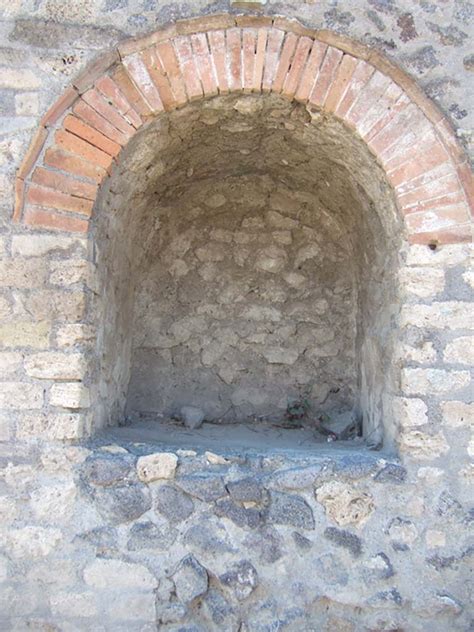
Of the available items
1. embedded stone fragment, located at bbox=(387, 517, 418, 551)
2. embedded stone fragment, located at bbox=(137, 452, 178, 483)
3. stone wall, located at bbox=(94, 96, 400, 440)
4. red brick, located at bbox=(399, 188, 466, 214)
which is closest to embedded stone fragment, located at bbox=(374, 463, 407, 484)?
embedded stone fragment, located at bbox=(387, 517, 418, 551)

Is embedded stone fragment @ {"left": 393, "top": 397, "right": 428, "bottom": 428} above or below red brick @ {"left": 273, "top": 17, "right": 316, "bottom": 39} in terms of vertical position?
below

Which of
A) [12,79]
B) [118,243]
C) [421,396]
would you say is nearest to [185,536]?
[421,396]

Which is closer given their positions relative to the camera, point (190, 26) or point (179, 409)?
point (190, 26)

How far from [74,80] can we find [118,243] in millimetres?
861

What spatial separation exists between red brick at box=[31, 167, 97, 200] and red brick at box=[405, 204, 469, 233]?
1.44 m

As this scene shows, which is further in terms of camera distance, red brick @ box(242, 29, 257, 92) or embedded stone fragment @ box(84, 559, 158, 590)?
red brick @ box(242, 29, 257, 92)

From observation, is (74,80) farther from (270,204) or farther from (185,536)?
(185,536)

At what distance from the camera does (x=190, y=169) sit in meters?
3.62

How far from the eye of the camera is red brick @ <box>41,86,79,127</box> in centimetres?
280

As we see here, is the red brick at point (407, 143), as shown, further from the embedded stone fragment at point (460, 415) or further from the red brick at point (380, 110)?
the embedded stone fragment at point (460, 415)

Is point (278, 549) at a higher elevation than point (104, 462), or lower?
lower

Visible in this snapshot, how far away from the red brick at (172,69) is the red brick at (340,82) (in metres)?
0.66

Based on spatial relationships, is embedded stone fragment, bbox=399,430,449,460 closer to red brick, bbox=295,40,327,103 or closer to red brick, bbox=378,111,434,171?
red brick, bbox=378,111,434,171

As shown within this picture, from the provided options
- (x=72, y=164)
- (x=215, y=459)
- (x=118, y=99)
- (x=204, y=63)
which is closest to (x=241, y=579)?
(x=215, y=459)
